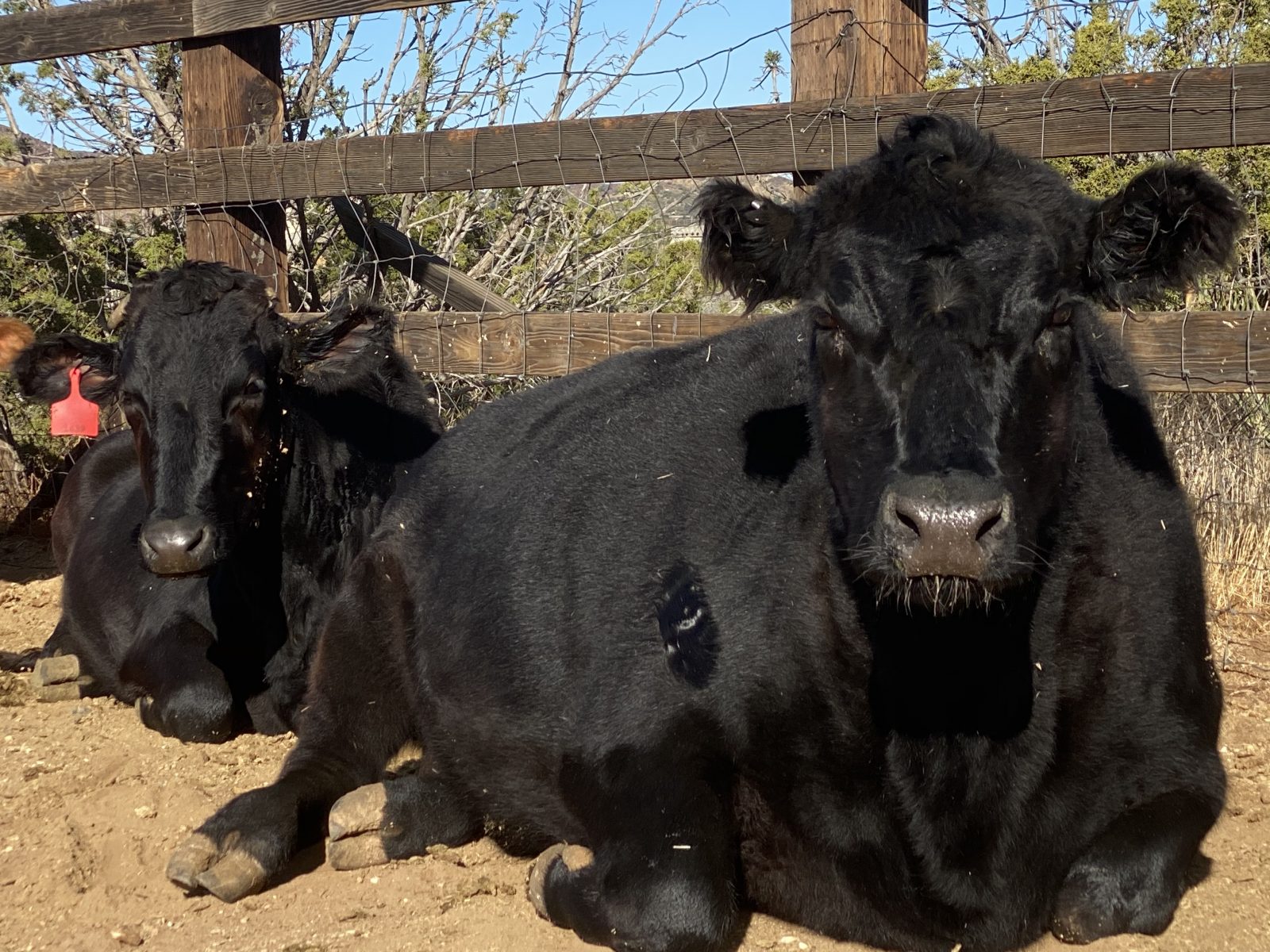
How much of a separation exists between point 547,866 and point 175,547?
2070mm

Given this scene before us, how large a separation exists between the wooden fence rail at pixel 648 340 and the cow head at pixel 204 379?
59 cm

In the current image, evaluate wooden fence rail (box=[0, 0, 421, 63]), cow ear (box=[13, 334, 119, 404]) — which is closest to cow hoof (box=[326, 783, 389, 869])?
cow ear (box=[13, 334, 119, 404])

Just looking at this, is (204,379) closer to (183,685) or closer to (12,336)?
(183,685)

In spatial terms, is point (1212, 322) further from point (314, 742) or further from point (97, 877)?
point (97, 877)

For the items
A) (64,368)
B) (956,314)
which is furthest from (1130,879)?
(64,368)

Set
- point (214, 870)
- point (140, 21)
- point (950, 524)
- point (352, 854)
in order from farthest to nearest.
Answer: point (140, 21)
point (352, 854)
point (214, 870)
point (950, 524)

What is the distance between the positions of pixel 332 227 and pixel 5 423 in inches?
109

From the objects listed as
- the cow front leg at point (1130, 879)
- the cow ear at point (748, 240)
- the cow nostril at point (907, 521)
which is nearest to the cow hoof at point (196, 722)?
the cow ear at point (748, 240)

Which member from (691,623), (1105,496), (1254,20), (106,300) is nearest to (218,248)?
(106,300)

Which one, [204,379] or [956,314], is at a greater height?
[956,314]

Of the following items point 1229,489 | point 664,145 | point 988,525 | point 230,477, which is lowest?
point 1229,489

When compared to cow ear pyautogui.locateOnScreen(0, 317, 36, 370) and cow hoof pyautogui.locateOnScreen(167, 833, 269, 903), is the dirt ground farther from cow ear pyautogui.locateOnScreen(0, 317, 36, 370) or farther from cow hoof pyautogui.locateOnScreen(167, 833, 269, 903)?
cow ear pyautogui.locateOnScreen(0, 317, 36, 370)

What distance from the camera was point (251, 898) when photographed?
3.87 m

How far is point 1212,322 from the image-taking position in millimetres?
4867
